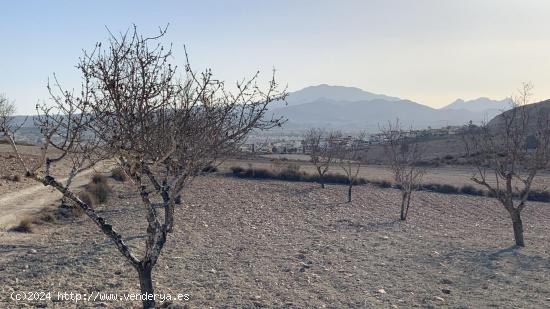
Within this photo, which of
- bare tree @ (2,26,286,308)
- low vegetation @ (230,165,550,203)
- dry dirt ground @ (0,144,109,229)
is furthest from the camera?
low vegetation @ (230,165,550,203)

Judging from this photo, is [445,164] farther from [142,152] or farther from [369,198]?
[142,152]

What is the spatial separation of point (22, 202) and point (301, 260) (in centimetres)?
1337

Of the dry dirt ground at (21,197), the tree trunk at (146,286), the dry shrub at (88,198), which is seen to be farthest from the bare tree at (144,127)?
the dry shrub at (88,198)

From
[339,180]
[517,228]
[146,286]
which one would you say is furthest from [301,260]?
[339,180]

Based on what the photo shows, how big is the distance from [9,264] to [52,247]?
1879 millimetres

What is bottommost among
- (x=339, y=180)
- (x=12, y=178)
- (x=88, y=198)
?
(x=88, y=198)

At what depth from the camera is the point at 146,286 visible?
26.8ft

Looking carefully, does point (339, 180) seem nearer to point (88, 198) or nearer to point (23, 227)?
point (88, 198)

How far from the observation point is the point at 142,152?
24.3ft

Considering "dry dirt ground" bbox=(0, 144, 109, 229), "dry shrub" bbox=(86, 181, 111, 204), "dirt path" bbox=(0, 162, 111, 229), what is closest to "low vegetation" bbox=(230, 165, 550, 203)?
"dry dirt ground" bbox=(0, 144, 109, 229)

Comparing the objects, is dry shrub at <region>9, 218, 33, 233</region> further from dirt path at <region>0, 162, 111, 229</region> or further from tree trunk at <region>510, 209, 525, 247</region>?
tree trunk at <region>510, 209, 525, 247</region>

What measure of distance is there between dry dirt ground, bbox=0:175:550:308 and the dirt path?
1883 mm

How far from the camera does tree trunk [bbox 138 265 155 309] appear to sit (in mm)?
8117

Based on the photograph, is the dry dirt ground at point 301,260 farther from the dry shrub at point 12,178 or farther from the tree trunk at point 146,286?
the dry shrub at point 12,178
